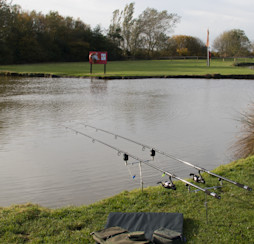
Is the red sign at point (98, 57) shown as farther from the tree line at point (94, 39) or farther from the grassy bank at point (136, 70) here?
the tree line at point (94, 39)

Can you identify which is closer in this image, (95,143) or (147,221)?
(147,221)

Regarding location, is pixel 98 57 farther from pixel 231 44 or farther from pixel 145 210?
pixel 231 44

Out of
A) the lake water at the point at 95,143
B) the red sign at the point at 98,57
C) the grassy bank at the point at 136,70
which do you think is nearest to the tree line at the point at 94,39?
the grassy bank at the point at 136,70

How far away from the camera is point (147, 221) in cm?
393

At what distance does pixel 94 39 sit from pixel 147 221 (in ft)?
Answer: 200

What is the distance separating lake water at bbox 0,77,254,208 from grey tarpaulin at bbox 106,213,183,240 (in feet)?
4.34

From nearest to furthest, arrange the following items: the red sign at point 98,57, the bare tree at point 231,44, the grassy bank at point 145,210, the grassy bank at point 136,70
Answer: the grassy bank at point 145,210 < the grassy bank at point 136,70 < the red sign at point 98,57 < the bare tree at point 231,44

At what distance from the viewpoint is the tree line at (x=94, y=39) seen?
5397 cm

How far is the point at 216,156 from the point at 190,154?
0.54 metres

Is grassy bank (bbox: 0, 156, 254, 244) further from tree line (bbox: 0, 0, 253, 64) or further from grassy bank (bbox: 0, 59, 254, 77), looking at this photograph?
tree line (bbox: 0, 0, 253, 64)

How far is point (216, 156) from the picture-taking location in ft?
25.1

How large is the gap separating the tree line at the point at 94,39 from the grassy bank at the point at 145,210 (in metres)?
49.3

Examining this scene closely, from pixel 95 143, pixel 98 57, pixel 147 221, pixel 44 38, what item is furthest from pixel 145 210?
pixel 44 38

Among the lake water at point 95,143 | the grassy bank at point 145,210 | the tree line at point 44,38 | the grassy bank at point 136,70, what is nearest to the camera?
the grassy bank at point 145,210
